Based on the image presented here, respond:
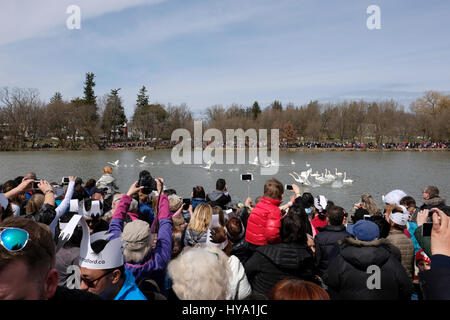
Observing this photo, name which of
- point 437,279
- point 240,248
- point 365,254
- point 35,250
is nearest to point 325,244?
point 240,248

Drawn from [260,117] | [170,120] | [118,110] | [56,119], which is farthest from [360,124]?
[56,119]

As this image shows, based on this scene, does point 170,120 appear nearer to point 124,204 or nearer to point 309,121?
point 309,121

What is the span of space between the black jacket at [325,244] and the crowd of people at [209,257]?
1 cm

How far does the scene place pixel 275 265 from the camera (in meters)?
2.79

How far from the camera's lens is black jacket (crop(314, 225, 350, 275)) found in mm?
3578

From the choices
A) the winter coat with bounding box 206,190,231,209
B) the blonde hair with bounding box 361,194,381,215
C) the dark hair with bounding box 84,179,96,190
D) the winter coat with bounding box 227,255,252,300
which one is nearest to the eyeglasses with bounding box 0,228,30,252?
the winter coat with bounding box 227,255,252,300

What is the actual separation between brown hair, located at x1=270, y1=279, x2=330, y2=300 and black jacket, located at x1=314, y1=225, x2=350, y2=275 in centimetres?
196

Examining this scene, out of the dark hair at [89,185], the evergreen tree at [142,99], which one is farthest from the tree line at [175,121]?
the dark hair at [89,185]

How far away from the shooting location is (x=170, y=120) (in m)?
74.5

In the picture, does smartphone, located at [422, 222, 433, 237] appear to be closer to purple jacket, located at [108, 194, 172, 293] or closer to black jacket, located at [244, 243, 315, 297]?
black jacket, located at [244, 243, 315, 297]

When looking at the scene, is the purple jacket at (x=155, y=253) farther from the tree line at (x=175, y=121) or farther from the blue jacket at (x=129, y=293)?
the tree line at (x=175, y=121)

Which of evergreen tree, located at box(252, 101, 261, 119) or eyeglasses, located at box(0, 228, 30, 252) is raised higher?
evergreen tree, located at box(252, 101, 261, 119)

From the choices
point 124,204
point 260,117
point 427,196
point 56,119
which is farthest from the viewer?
point 260,117
